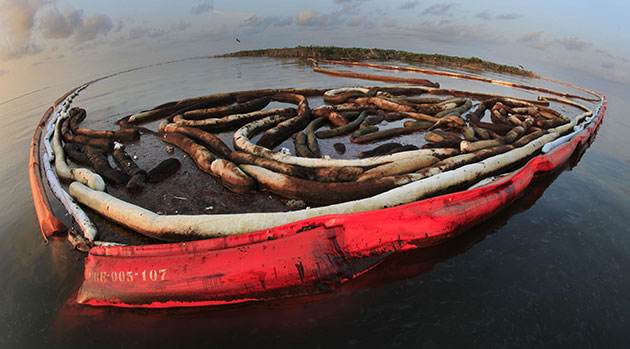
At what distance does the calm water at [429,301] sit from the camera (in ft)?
12.9

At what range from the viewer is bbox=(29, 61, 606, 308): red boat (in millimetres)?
4090

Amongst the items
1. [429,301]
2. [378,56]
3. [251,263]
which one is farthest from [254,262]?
[378,56]

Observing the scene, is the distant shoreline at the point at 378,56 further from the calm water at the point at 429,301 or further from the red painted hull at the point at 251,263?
the red painted hull at the point at 251,263

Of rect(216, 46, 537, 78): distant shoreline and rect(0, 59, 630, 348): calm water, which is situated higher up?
rect(216, 46, 537, 78): distant shoreline

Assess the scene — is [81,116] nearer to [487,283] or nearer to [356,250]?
[356,250]

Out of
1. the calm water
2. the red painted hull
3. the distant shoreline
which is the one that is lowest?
the calm water

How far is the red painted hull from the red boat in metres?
0.01

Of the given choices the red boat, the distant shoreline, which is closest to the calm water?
the red boat

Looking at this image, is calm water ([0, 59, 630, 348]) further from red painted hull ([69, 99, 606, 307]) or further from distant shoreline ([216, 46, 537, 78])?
distant shoreline ([216, 46, 537, 78])

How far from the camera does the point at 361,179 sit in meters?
6.85

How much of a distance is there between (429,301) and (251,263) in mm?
2828

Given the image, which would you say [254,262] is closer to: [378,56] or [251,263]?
[251,263]

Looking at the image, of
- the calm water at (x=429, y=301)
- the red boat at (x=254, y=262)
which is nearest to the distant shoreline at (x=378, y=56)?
the calm water at (x=429, y=301)

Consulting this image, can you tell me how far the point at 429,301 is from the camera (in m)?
4.38
